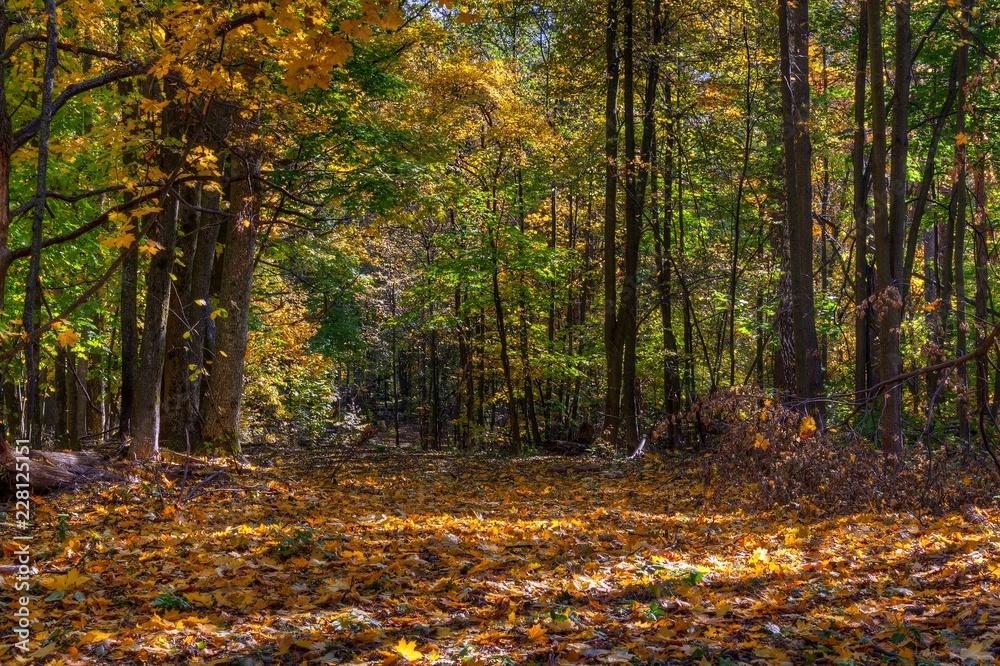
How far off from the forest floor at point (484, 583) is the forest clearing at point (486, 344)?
1.2 inches

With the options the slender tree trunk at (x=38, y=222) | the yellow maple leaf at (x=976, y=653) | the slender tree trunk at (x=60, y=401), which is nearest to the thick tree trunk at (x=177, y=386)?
the slender tree trunk at (x=38, y=222)

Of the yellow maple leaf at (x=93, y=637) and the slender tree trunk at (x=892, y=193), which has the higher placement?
the slender tree trunk at (x=892, y=193)

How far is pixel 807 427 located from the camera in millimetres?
7188

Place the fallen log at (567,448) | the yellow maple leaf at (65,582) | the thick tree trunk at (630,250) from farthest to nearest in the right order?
the fallen log at (567,448)
the thick tree trunk at (630,250)
the yellow maple leaf at (65,582)

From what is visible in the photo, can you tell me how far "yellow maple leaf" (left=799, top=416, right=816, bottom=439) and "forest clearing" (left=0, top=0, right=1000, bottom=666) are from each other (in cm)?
4

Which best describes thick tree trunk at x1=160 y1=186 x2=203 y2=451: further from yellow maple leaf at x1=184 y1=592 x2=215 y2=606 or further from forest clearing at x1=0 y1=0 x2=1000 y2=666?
yellow maple leaf at x1=184 y1=592 x2=215 y2=606

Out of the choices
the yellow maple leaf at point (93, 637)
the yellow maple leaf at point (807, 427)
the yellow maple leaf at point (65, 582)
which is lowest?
the yellow maple leaf at point (93, 637)

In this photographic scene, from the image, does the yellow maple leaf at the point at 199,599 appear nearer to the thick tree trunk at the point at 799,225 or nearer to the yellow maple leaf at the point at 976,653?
the yellow maple leaf at the point at 976,653

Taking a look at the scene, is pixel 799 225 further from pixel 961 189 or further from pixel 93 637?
pixel 93 637

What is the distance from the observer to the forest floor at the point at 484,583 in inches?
144

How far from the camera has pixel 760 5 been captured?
13.5 meters

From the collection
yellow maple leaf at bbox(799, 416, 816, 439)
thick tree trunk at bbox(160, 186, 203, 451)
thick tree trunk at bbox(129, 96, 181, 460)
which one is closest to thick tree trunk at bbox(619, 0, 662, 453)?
yellow maple leaf at bbox(799, 416, 816, 439)

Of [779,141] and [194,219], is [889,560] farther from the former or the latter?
[779,141]

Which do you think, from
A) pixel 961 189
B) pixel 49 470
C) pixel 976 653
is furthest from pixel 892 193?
pixel 49 470
